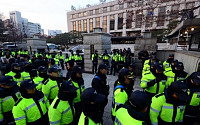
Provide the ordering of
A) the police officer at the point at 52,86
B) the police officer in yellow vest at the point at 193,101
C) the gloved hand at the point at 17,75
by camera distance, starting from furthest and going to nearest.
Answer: the gloved hand at the point at 17,75 → the police officer at the point at 52,86 → the police officer in yellow vest at the point at 193,101

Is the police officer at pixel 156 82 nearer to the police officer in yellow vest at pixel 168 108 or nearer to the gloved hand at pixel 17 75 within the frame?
the police officer in yellow vest at pixel 168 108

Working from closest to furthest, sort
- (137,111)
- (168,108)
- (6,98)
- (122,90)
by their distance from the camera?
(137,111) → (168,108) → (122,90) → (6,98)

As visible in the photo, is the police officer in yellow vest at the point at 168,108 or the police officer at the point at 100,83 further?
the police officer at the point at 100,83

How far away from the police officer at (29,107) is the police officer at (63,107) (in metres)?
0.47

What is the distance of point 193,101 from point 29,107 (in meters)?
4.00

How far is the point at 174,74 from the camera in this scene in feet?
11.2

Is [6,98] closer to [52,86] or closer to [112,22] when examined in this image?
[52,86]

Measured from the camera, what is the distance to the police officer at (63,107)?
191 cm

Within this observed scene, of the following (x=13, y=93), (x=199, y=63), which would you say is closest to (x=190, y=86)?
(x=199, y=63)

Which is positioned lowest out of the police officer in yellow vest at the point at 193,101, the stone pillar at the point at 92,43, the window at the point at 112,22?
the police officer in yellow vest at the point at 193,101

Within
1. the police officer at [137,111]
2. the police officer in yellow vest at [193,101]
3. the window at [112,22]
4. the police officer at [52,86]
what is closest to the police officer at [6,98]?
the police officer at [52,86]

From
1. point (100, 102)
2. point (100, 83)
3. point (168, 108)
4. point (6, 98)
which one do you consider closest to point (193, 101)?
point (168, 108)

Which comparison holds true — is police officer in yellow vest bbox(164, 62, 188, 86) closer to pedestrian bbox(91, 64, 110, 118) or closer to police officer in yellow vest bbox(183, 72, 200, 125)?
police officer in yellow vest bbox(183, 72, 200, 125)

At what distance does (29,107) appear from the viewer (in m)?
2.06
